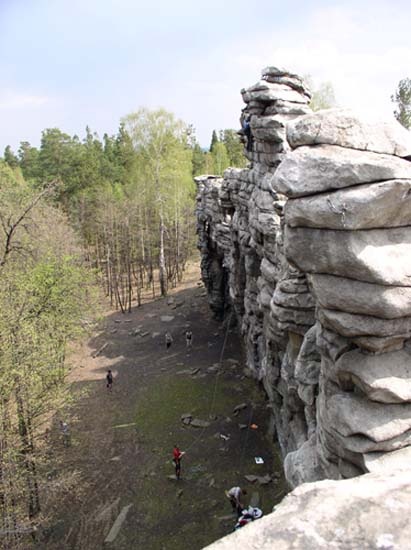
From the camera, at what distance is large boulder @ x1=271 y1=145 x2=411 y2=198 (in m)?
6.18

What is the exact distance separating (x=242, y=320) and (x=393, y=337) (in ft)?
57.4

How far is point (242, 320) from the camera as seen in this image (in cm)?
2412

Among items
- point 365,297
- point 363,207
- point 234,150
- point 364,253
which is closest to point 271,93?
point 363,207

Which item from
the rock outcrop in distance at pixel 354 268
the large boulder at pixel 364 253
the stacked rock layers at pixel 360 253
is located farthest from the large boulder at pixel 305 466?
the large boulder at pixel 364 253

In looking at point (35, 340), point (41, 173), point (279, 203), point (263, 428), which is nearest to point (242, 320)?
point (263, 428)

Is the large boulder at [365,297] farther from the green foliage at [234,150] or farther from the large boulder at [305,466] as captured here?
the green foliage at [234,150]

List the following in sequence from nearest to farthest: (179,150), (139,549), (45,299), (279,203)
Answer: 1. (139,549)
2. (279,203)
3. (45,299)
4. (179,150)

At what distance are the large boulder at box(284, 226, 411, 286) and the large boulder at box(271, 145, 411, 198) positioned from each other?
67 cm

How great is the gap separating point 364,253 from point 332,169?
1272 mm

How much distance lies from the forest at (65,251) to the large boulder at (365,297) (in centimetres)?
899

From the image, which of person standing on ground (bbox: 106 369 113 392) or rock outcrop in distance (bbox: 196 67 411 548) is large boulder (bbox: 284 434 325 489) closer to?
rock outcrop in distance (bbox: 196 67 411 548)

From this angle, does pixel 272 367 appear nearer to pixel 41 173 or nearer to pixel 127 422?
pixel 127 422

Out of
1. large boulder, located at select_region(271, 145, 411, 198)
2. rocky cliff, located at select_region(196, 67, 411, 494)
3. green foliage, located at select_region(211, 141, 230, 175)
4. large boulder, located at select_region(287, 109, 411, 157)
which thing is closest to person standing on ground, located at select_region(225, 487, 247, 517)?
rocky cliff, located at select_region(196, 67, 411, 494)

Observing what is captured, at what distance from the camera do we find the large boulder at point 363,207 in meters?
6.11
